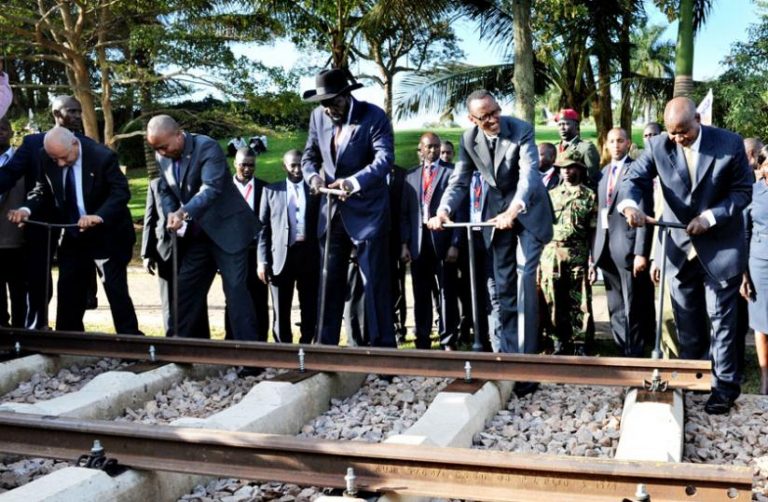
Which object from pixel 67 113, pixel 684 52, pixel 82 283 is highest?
pixel 684 52

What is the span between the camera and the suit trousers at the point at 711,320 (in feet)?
19.2

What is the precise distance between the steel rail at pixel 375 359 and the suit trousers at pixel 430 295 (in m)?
2.08

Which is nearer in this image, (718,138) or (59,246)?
(718,138)

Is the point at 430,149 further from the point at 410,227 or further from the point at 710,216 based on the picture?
the point at 710,216

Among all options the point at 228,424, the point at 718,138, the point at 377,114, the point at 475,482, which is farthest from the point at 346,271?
the point at 475,482

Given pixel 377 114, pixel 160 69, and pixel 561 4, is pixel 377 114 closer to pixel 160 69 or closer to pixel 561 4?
pixel 561 4

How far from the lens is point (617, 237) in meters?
7.52

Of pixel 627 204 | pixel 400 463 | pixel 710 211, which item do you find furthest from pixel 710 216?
pixel 400 463

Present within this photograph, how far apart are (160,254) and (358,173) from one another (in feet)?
7.40

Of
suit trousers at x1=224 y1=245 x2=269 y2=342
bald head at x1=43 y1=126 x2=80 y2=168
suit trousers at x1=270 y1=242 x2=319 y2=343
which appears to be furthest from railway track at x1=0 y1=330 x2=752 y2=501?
suit trousers at x1=224 y1=245 x2=269 y2=342

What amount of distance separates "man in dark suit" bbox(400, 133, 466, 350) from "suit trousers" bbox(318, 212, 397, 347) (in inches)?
48.3

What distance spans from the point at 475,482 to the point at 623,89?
68.7 ft

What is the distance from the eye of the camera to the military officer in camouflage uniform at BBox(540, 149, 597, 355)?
804cm

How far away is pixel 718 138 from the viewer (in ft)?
19.6
